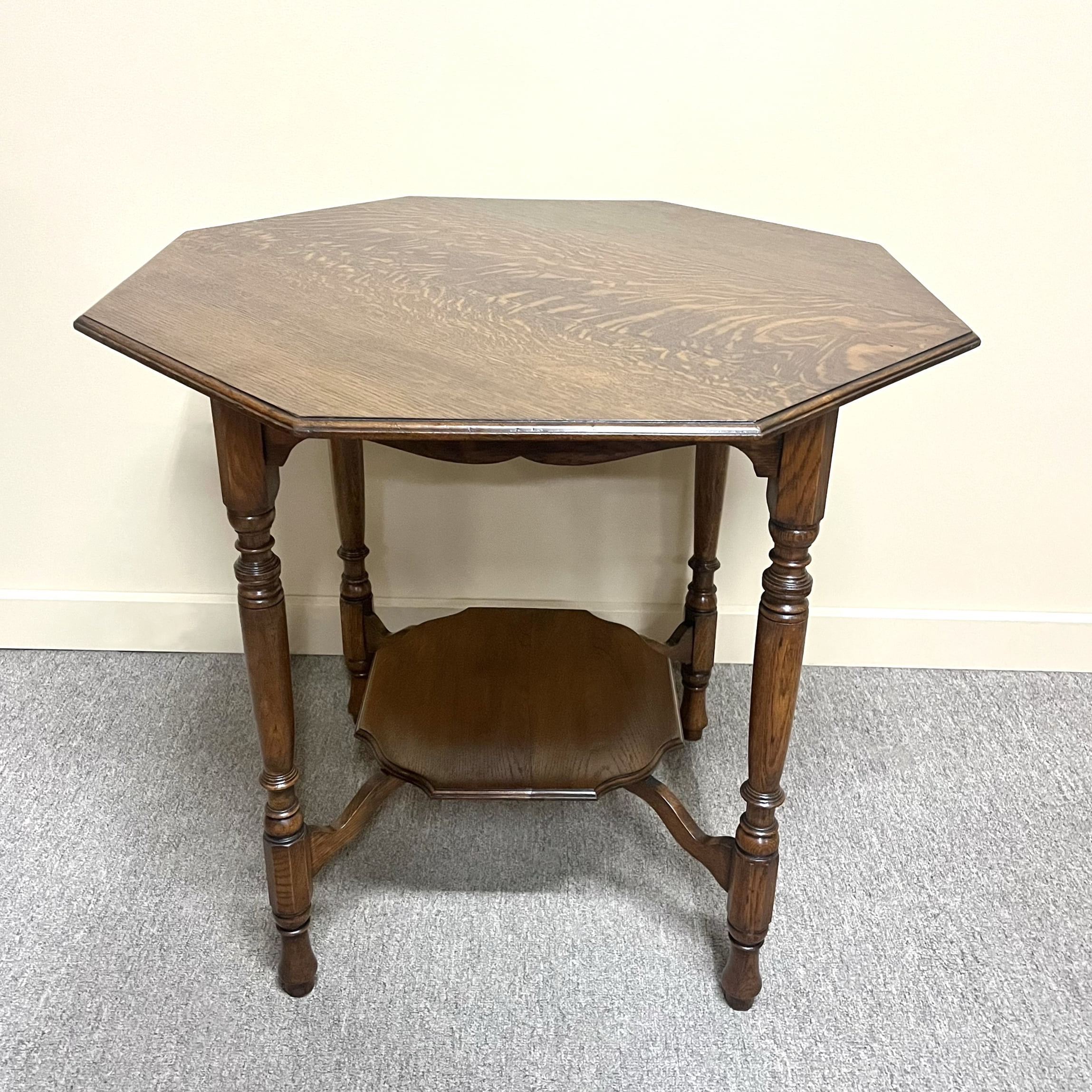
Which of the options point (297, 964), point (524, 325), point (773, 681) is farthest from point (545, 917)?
point (524, 325)

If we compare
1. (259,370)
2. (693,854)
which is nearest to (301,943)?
(693,854)

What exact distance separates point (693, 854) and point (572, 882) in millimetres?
252

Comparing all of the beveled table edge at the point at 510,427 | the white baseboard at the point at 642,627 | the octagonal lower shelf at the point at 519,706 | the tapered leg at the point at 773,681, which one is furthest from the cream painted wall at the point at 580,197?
the beveled table edge at the point at 510,427

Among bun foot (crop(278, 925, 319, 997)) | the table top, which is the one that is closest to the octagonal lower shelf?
bun foot (crop(278, 925, 319, 997))

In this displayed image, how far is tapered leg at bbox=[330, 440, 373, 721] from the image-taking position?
1.81 m

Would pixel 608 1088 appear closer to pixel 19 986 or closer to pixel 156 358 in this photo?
pixel 19 986

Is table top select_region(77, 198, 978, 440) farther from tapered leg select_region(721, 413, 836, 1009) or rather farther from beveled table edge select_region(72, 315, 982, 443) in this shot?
tapered leg select_region(721, 413, 836, 1009)

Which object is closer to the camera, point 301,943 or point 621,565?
point 301,943

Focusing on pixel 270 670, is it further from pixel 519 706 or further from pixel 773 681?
pixel 773 681

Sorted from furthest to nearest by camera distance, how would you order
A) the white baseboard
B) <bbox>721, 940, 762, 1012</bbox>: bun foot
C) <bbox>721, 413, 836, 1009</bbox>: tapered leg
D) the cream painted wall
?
1. the white baseboard
2. the cream painted wall
3. <bbox>721, 940, 762, 1012</bbox>: bun foot
4. <bbox>721, 413, 836, 1009</bbox>: tapered leg

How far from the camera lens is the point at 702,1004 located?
150 cm

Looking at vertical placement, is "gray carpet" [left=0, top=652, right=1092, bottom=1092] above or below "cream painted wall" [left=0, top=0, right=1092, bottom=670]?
below

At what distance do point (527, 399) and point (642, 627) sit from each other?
127cm

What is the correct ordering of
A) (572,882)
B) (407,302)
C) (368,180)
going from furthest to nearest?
(368,180) < (572,882) < (407,302)
